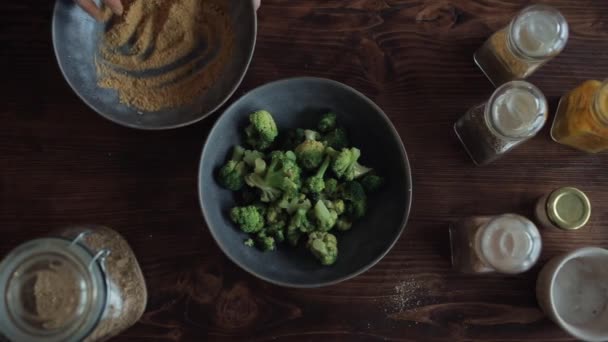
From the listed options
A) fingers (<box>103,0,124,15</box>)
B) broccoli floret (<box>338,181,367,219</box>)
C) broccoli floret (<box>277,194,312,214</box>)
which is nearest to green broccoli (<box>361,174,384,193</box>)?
broccoli floret (<box>338,181,367,219</box>)

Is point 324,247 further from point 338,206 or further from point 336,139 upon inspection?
point 336,139

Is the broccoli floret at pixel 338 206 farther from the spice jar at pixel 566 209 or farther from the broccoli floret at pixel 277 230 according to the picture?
the spice jar at pixel 566 209

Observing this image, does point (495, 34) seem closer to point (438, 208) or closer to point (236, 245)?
point (438, 208)

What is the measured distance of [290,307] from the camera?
1072 millimetres

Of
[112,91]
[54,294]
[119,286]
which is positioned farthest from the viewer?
[112,91]

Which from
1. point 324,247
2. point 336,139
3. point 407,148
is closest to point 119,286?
point 324,247

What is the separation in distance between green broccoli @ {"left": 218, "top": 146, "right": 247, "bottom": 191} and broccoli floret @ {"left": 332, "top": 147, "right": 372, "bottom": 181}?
0.18 metres

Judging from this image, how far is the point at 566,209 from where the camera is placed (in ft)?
3.49

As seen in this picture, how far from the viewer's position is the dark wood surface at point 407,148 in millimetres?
1072

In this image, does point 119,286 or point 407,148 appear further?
point 407,148

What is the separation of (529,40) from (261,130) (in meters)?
0.55

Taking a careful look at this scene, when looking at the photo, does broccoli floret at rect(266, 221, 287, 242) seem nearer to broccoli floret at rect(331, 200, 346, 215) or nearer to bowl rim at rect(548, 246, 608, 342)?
broccoli floret at rect(331, 200, 346, 215)

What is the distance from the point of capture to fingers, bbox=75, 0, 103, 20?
102cm

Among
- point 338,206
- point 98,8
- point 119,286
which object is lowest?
point 119,286
